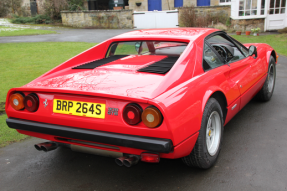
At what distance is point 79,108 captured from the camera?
2.47 m

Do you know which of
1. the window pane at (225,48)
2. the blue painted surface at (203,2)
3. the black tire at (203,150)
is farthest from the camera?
the blue painted surface at (203,2)

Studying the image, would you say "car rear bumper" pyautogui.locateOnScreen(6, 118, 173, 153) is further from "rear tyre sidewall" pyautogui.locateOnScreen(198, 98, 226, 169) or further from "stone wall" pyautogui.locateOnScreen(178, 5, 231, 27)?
"stone wall" pyautogui.locateOnScreen(178, 5, 231, 27)

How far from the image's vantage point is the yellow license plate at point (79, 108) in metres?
2.39

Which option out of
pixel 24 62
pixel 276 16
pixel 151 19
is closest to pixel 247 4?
pixel 276 16

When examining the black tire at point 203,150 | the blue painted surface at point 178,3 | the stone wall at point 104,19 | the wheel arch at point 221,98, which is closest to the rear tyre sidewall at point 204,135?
the black tire at point 203,150

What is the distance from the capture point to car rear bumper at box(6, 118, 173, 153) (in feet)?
7.23

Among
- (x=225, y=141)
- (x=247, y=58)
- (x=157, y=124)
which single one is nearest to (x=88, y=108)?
(x=157, y=124)

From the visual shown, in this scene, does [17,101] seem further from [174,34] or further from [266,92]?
[266,92]

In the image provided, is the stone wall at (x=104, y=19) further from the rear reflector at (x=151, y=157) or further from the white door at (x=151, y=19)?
the rear reflector at (x=151, y=157)

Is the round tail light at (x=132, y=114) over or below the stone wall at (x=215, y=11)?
below

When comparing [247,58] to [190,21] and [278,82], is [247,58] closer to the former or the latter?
[278,82]

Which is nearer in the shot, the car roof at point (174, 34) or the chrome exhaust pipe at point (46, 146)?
the chrome exhaust pipe at point (46, 146)

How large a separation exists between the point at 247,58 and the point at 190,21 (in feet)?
49.4

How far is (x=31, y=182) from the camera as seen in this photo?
9.14 feet
